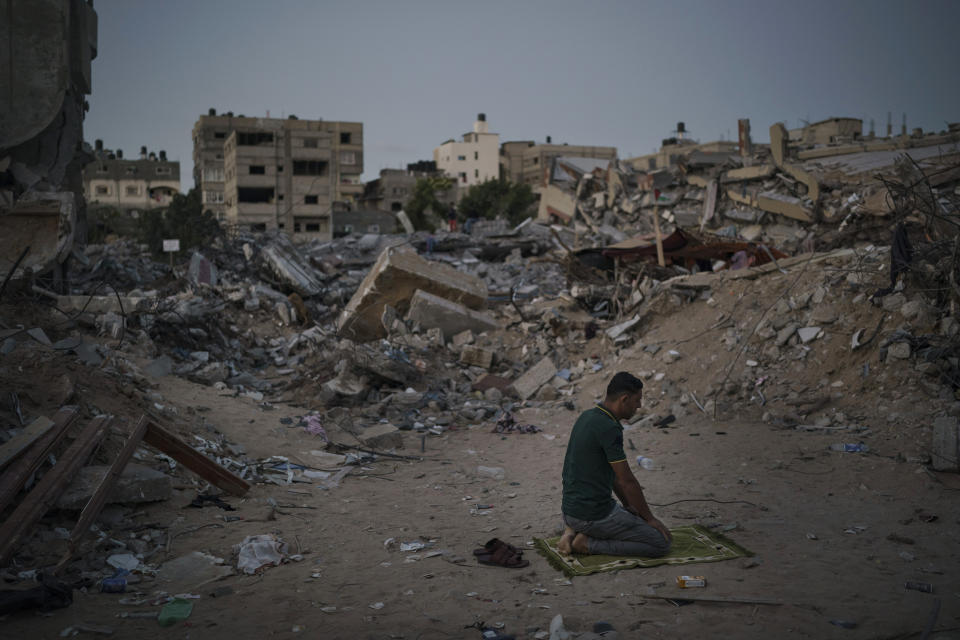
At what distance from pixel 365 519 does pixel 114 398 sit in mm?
2751

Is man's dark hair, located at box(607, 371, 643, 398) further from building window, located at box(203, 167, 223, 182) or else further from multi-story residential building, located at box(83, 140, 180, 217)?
multi-story residential building, located at box(83, 140, 180, 217)

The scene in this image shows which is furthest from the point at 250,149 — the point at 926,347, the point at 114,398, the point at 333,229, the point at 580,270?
the point at 926,347

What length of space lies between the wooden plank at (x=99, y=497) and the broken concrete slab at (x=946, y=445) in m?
6.08

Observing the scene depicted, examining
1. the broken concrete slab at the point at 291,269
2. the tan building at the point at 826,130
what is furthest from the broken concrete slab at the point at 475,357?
the tan building at the point at 826,130

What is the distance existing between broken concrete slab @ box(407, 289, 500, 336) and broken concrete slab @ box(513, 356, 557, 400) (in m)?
1.93

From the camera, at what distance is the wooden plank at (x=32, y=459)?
383 centimetres

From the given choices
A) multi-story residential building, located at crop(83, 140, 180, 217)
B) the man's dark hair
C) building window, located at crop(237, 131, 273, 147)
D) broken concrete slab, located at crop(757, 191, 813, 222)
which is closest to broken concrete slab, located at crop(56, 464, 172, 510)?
the man's dark hair

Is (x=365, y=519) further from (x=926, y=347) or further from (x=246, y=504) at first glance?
(x=926, y=347)

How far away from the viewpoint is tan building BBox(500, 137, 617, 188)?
59531 millimetres

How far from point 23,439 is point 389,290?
7382 mm

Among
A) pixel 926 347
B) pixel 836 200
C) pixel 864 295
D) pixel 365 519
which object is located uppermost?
pixel 836 200

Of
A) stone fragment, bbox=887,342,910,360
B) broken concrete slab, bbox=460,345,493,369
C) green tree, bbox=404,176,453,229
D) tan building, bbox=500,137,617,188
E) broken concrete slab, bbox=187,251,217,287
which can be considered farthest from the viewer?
tan building, bbox=500,137,617,188

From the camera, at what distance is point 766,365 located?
7.45m

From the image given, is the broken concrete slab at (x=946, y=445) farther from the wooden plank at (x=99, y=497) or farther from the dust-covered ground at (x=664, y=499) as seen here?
the wooden plank at (x=99, y=497)
